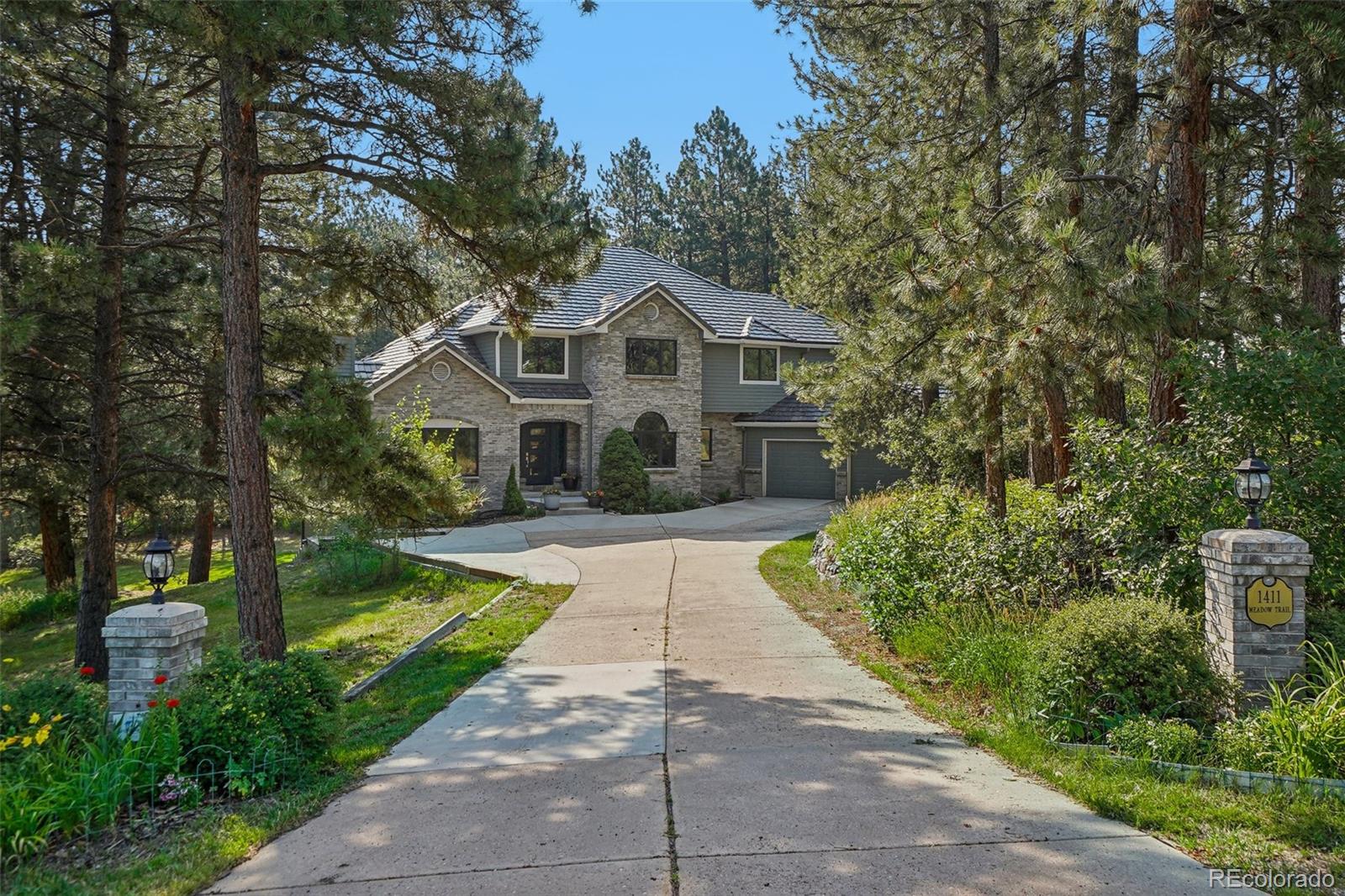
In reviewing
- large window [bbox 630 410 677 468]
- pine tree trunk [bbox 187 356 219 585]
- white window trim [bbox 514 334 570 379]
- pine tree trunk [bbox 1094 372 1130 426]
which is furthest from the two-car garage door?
pine tree trunk [bbox 1094 372 1130 426]

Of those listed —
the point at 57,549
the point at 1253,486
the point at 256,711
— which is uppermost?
the point at 1253,486

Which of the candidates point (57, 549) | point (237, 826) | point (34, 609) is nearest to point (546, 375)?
point (57, 549)

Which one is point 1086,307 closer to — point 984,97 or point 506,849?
point 984,97

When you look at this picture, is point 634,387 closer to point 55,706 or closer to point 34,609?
point 34,609

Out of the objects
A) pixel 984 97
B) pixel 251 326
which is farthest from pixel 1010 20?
pixel 251 326

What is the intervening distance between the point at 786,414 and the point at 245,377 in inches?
793

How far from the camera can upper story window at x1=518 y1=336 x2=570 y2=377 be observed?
23797 millimetres

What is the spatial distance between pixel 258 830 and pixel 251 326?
504 cm

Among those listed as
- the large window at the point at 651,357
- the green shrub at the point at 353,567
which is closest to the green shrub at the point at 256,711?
the green shrub at the point at 353,567

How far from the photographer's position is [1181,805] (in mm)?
4438

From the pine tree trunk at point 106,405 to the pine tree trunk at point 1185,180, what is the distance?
1208 cm

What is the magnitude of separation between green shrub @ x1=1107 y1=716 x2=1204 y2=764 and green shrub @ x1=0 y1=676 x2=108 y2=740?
666 centimetres

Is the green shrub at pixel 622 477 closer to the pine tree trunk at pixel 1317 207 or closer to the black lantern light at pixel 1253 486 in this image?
the pine tree trunk at pixel 1317 207

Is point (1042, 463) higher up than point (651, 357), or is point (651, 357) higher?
point (651, 357)
